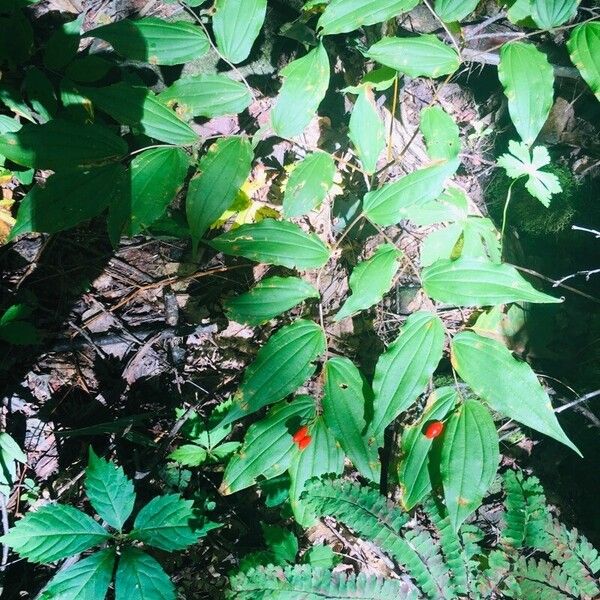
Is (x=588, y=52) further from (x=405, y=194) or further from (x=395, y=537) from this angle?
(x=395, y=537)

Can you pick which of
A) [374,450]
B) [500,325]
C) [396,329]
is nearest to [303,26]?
[396,329]

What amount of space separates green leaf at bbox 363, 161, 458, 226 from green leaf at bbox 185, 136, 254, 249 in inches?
18.9

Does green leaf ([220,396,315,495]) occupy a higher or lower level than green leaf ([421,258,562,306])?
lower

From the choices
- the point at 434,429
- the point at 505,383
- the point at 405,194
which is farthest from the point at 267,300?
the point at 505,383

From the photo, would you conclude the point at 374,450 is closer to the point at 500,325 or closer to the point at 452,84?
the point at 500,325

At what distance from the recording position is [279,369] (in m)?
1.72

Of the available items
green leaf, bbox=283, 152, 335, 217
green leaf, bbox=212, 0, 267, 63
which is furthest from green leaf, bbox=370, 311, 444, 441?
green leaf, bbox=212, 0, 267, 63

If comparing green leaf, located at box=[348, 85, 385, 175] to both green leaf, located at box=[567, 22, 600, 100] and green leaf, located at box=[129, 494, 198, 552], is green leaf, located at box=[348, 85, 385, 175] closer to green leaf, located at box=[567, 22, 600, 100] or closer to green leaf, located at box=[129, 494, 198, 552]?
green leaf, located at box=[567, 22, 600, 100]

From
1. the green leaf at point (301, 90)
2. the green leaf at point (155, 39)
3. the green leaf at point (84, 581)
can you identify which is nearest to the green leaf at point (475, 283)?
the green leaf at point (301, 90)

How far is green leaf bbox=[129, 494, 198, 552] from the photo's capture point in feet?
6.01

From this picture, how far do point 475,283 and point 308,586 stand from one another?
1260mm

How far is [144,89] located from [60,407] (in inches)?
59.5

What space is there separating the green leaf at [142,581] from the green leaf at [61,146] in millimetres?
1419

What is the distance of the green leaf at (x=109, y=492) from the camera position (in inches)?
72.5
